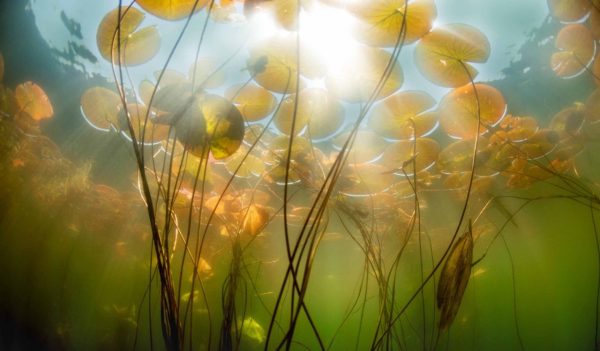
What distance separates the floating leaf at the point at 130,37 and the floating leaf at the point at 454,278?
2181mm

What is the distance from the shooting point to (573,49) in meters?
2.85

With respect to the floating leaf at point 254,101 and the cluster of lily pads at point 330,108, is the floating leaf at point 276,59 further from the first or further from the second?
the floating leaf at point 254,101

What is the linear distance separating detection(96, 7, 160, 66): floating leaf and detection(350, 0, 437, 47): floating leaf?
130cm

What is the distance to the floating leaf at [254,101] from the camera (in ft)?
8.19

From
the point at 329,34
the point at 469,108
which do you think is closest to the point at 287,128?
the point at 329,34

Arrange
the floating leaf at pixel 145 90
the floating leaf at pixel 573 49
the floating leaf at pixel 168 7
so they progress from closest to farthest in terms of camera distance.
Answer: the floating leaf at pixel 168 7 < the floating leaf at pixel 573 49 < the floating leaf at pixel 145 90

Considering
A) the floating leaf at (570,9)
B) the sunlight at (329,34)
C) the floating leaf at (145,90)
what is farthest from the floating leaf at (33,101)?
the floating leaf at (570,9)

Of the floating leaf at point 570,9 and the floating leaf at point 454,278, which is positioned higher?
the floating leaf at point 570,9

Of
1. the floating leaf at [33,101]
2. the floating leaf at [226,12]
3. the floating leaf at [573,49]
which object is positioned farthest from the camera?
the floating leaf at [33,101]

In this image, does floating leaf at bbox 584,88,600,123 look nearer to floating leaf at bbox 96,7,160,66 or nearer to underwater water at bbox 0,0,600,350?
underwater water at bbox 0,0,600,350

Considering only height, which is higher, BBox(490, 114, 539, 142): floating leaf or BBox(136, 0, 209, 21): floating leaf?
BBox(490, 114, 539, 142): floating leaf

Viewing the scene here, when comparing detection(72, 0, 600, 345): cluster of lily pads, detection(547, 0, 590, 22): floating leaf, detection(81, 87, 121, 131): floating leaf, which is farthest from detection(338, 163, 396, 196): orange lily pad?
detection(81, 87, 121, 131): floating leaf

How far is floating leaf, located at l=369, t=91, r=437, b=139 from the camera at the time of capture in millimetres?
2566

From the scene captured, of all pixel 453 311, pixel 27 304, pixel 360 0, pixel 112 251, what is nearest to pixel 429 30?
pixel 360 0
